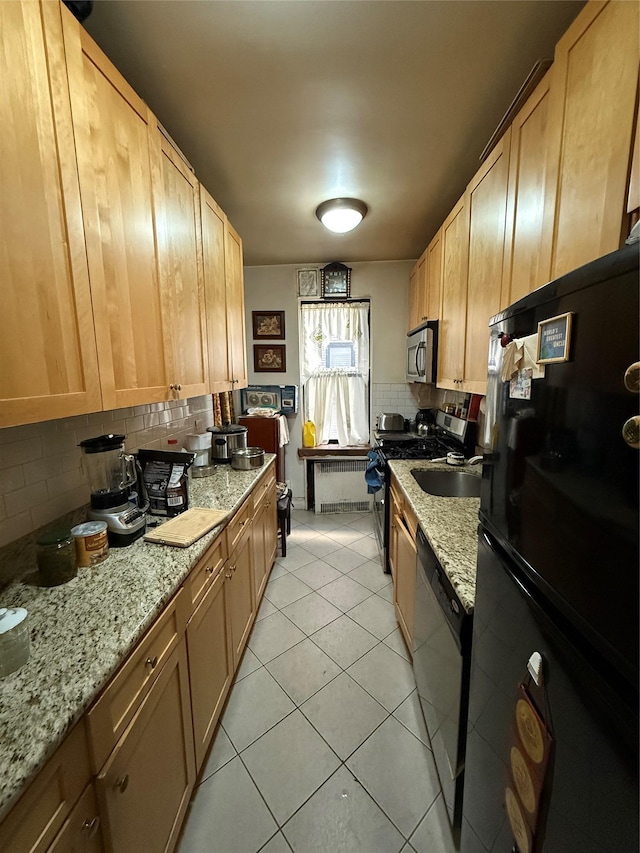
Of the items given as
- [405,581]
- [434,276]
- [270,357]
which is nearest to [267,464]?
[405,581]

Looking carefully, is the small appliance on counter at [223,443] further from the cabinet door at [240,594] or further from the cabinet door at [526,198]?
the cabinet door at [526,198]

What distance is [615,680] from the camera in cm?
43

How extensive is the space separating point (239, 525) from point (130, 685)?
88 centimetres

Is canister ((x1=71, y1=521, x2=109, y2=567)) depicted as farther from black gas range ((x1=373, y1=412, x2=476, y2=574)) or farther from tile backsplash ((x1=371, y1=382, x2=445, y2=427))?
tile backsplash ((x1=371, y1=382, x2=445, y2=427))

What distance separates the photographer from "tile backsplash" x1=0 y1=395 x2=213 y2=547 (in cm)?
109

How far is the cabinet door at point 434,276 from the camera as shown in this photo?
2293 millimetres

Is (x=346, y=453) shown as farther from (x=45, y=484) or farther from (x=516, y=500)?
(x=516, y=500)

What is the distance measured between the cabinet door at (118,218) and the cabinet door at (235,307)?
36.4 inches

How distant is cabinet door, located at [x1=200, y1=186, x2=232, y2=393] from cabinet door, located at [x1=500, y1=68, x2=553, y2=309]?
1523mm

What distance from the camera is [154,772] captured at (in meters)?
0.88

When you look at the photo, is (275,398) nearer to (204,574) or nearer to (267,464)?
(267,464)

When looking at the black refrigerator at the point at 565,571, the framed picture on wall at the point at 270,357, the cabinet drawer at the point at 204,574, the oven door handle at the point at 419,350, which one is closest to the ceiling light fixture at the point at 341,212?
the oven door handle at the point at 419,350

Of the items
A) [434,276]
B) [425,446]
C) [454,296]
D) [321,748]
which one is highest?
[434,276]

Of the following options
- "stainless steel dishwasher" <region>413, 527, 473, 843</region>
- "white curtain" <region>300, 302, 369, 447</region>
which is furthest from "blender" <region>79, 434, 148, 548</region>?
"white curtain" <region>300, 302, 369, 447</region>
